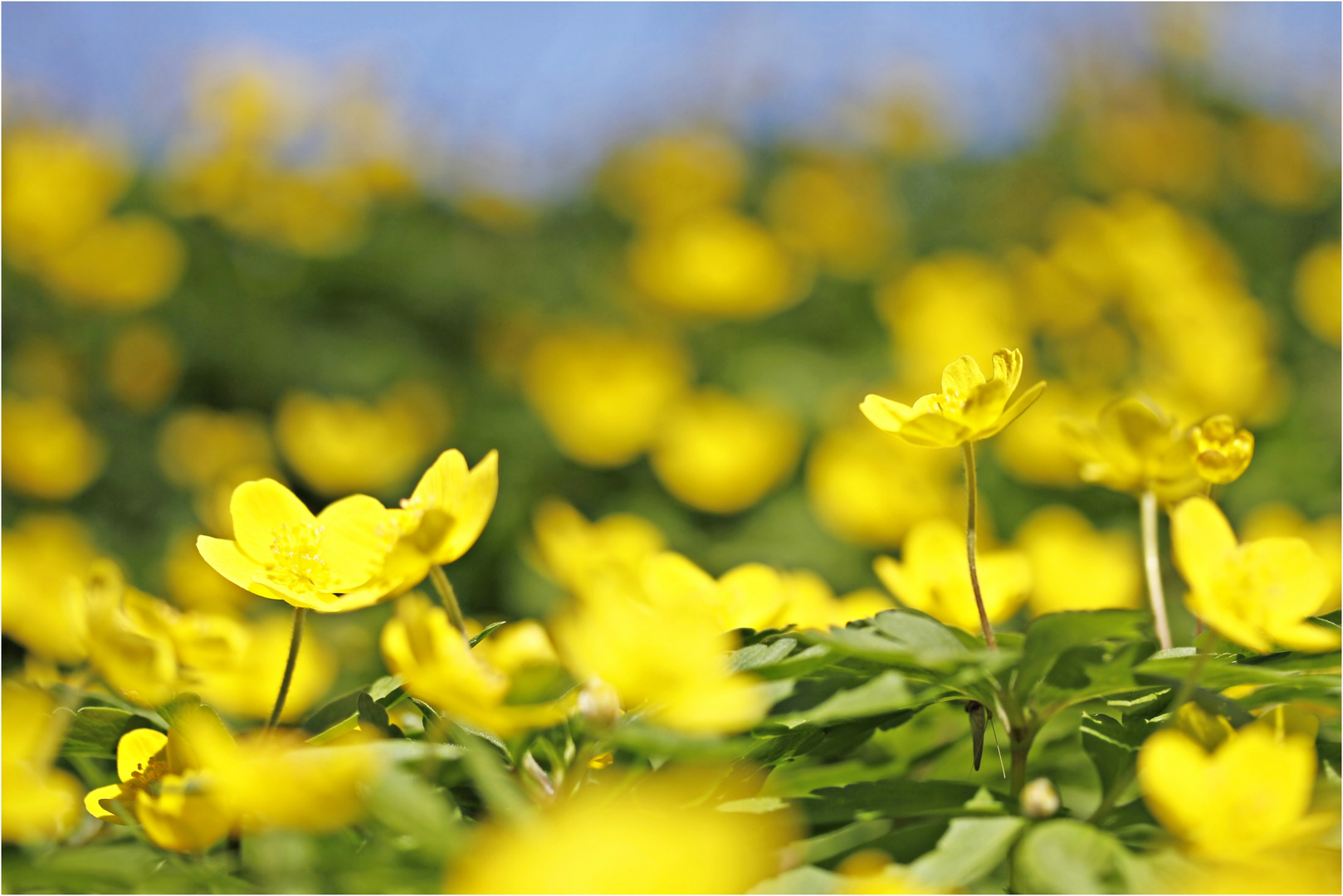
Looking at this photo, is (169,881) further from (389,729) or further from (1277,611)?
(1277,611)

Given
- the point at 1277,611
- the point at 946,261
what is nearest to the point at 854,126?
the point at 946,261

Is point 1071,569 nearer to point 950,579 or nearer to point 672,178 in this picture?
point 950,579

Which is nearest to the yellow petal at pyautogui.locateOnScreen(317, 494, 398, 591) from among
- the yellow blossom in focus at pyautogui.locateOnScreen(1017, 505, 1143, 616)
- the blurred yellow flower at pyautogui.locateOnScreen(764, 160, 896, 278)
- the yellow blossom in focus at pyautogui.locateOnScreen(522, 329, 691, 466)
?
the yellow blossom in focus at pyautogui.locateOnScreen(1017, 505, 1143, 616)

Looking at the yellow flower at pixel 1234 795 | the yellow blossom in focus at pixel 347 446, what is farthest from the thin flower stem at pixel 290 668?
the yellow blossom in focus at pixel 347 446

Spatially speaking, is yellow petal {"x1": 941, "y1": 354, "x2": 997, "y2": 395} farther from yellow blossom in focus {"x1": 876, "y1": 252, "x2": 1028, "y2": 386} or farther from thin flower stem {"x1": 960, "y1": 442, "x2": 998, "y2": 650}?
yellow blossom in focus {"x1": 876, "y1": 252, "x2": 1028, "y2": 386}

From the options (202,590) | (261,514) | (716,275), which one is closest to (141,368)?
(202,590)
